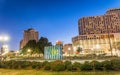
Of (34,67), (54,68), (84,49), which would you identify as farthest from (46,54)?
(84,49)

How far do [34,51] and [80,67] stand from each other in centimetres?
6526

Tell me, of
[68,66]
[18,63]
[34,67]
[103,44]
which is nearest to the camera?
[68,66]

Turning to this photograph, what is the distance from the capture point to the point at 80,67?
73.2ft

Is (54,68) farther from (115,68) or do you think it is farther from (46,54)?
(46,54)

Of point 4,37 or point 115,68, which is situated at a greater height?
point 4,37

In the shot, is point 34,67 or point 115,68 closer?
point 115,68

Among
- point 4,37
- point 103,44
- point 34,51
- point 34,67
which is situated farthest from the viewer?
point 103,44

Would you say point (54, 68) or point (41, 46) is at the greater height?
point (41, 46)

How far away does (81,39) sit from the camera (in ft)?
623

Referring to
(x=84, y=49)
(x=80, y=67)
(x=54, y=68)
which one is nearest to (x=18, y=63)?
(x=54, y=68)

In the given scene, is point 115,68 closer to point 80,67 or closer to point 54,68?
point 80,67

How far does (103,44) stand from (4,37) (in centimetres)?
15608

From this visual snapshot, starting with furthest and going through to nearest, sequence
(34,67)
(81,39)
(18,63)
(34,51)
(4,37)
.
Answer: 1. (81,39)
2. (34,51)
3. (4,37)
4. (18,63)
5. (34,67)

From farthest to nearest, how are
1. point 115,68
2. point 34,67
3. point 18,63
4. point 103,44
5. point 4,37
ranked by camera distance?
point 103,44
point 4,37
point 18,63
point 34,67
point 115,68
